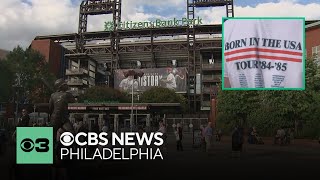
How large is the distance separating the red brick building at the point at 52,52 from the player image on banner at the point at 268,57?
2978 inches

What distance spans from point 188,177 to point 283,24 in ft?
64.7

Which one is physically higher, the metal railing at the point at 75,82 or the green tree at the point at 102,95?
the metal railing at the point at 75,82

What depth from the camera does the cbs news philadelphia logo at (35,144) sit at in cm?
750

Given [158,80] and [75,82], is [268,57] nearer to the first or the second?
[158,80]

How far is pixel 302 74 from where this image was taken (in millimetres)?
27062

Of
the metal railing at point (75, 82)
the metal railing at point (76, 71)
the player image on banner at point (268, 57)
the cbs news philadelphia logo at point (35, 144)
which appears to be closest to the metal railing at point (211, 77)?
the metal railing at point (76, 71)

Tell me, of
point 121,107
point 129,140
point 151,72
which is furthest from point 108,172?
point 151,72

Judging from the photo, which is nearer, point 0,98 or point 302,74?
point 302,74

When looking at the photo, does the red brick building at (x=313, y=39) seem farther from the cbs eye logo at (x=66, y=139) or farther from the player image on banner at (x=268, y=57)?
the cbs eye logo at (x=66, y=139)

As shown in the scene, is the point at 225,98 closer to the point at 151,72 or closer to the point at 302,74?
the point at 302,74

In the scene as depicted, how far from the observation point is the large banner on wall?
297ft

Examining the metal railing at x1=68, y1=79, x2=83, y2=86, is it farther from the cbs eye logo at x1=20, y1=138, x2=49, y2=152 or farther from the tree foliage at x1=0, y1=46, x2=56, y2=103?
the cbs eye logo at x1=20, y1=138, x2=49, y2=152

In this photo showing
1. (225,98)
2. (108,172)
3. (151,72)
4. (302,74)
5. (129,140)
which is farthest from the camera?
(151,72)

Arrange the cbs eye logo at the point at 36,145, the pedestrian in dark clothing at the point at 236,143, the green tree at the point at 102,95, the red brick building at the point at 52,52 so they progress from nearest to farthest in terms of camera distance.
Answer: the cbs eye logo at the point at 36,145 → the pedestrian in dark clothing at the point at 236,143 → the green tree at the point at 102,95 → the red brick building at the point at 52,52
